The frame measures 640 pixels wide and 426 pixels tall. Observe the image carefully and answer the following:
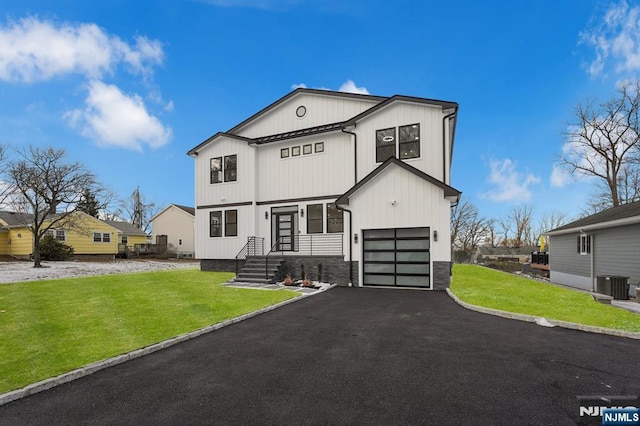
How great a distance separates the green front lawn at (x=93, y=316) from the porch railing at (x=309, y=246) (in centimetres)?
398

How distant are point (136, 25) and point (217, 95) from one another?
19.7 ft

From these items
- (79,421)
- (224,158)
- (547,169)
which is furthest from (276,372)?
(547,169)

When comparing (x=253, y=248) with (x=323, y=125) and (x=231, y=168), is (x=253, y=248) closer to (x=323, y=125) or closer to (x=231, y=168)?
(x=231, y=168)

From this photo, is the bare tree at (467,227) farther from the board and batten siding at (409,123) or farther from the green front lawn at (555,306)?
the green front lawn at (555,306)

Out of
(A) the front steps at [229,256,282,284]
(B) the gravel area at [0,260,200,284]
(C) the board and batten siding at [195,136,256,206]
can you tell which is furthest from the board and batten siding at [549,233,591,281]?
(B) the gravel area at [0,260,200,284]

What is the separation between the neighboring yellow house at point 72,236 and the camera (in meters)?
30.9

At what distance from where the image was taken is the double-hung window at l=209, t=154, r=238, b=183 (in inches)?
703

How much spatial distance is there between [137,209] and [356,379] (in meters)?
58.0

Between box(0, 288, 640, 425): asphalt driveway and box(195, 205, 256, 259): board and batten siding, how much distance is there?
10474 mm

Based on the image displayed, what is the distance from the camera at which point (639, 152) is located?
85.0 feet

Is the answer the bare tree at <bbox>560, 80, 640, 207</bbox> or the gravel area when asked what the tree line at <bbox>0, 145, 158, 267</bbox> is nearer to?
the gravel area

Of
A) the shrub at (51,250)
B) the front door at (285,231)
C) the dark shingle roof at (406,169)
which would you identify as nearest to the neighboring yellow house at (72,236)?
the shrub at (51,250)

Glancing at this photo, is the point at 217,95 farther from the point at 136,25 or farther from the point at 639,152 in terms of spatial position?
the point at 639,152

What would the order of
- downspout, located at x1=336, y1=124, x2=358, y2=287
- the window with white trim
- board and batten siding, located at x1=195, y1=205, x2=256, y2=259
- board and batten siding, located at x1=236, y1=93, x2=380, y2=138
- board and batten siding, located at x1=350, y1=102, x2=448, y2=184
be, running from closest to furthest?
board and batten siding, located at x1=350, y1=102, x2=448, y2=184
downspout, located at x1=336, y1=124, x2=358, y2=287
board and batten siding, located at x1=236, y1=93, x2=380, y2=138
the window with white trim
board and batten siding, located at x1=195, y1=205, x2=256, y2=259
